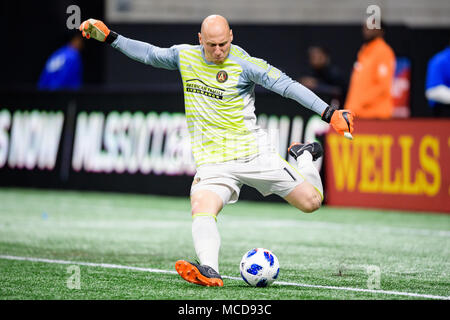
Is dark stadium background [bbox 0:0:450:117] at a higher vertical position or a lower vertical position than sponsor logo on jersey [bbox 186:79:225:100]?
higher

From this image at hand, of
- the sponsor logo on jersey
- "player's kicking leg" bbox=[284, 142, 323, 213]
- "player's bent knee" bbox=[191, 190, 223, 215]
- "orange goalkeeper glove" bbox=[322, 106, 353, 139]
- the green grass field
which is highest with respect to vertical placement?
the sponsor logo on jersey

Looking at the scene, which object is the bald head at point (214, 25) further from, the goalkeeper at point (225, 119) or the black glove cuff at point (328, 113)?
the black glove cuff at point (328, 113)

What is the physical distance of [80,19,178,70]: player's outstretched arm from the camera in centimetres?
736

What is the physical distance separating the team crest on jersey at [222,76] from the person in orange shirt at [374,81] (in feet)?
22.8

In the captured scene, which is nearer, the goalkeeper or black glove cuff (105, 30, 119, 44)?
the goalkeeper

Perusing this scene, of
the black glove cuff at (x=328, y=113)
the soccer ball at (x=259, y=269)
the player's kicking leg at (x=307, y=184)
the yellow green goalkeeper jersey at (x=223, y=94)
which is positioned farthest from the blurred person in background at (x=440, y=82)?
the soccer ball at (x=259, y=269)

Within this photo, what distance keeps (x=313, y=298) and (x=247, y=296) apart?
45 cm

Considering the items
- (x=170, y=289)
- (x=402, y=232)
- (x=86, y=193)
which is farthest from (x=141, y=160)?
(x=170, y=289)

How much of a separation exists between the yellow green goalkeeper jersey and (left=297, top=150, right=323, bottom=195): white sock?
0.31m

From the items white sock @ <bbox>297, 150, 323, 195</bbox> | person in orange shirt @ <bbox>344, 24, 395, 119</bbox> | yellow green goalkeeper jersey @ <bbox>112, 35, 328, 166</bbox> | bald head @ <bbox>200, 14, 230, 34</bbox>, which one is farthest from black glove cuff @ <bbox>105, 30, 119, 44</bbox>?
person in orange shirt @ <bbox>344, 24, 395, 119</bbox>

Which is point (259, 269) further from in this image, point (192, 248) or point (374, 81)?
point (374, 81)

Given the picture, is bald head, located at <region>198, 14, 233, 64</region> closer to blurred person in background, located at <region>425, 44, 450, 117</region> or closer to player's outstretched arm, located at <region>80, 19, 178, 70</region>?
player's outstretched arm, located at <region>80, 19, 178, 70</region>

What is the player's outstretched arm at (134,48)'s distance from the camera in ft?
24.1
